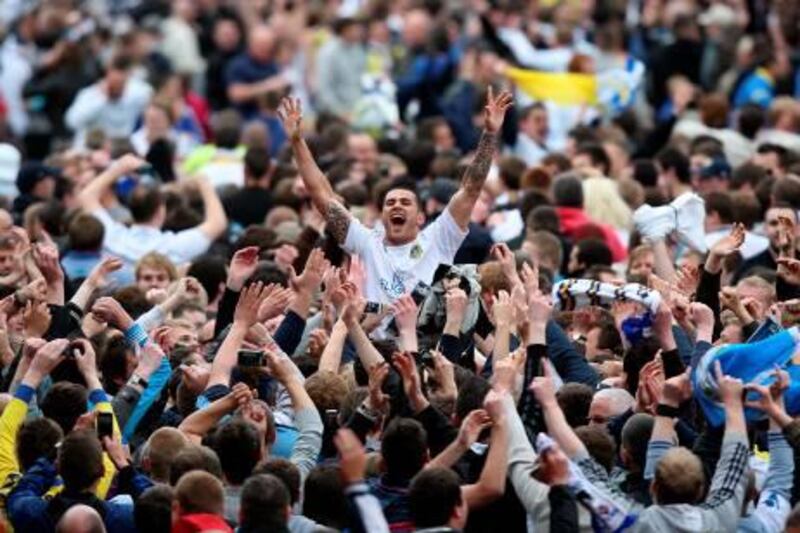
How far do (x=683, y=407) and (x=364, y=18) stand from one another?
17387 millimetres

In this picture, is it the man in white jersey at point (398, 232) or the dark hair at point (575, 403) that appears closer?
the dark hair at point (575, 403)

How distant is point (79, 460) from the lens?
11.3 m

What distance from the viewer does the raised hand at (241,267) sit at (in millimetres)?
14305

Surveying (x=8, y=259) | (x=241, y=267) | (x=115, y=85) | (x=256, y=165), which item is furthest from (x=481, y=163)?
(x=115, y=85)

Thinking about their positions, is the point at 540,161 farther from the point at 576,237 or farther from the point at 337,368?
the point at 337,368

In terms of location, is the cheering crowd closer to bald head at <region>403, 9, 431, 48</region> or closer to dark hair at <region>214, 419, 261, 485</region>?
dark hair at <region>214, 419, 261, 485</region>

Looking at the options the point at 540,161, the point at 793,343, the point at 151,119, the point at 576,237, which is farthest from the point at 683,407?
the point at 151,119

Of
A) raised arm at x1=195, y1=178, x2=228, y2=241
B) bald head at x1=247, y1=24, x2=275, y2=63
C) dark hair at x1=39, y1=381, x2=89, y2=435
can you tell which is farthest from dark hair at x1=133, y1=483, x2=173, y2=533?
bald head at x1=247, y1=24, x2=275, y2=63

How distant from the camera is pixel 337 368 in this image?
13.5 metres

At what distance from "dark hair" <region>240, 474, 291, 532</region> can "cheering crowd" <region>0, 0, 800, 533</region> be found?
0.04ft

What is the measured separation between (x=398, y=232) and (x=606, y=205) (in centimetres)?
526

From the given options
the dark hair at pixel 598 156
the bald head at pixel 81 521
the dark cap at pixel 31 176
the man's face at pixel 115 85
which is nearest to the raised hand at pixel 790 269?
the bald head at pixel 81 521

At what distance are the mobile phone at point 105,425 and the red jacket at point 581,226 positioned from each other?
23.1 feet

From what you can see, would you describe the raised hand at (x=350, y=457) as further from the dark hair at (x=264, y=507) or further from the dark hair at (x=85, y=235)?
the dark hair at (x=85, y=235)
